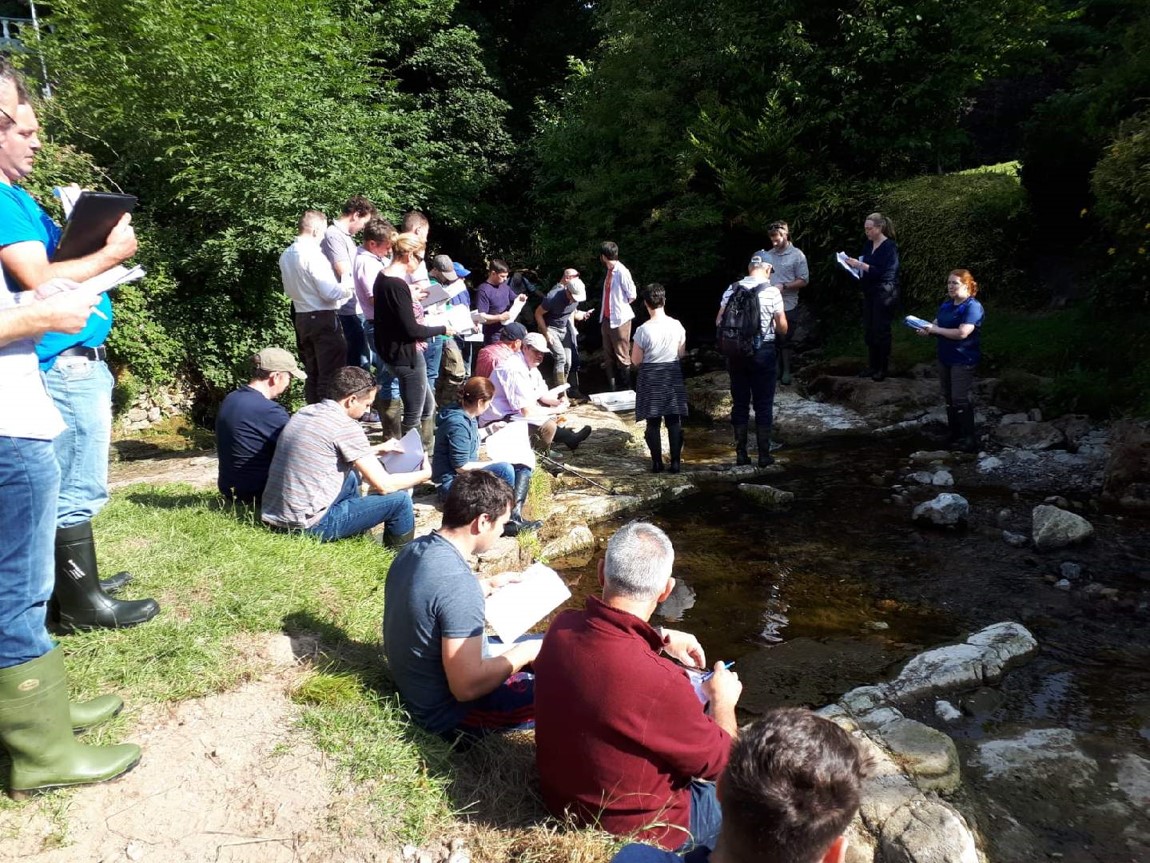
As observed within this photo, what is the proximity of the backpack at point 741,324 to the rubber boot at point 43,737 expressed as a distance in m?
6.38

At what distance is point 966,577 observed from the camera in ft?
18.7

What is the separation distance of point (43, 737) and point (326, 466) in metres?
2.42

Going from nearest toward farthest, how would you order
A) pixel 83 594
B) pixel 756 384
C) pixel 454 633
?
1. pixel 454 633
2. pixel 83 594
3. pixel 756 384

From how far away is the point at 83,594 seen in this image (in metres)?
3.56

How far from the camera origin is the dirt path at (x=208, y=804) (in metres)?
2.61

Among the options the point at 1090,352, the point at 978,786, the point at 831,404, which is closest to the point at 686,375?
the point at 831,404

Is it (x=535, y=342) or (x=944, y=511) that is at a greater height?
(x=535, y=342)

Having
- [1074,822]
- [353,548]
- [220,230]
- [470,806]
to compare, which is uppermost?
[220,230]

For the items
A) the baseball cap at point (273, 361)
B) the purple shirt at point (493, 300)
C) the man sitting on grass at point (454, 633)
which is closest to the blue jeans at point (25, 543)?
the man sitting on grass at point (454, 633)

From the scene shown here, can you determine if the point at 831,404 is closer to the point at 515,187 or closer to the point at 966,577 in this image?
the point at 966,577

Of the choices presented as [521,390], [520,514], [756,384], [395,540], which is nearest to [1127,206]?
[756,384]

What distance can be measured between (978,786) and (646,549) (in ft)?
6.93

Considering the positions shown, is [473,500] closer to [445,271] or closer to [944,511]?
[944,511]

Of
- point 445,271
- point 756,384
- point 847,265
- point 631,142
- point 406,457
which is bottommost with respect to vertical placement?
point 756,384
